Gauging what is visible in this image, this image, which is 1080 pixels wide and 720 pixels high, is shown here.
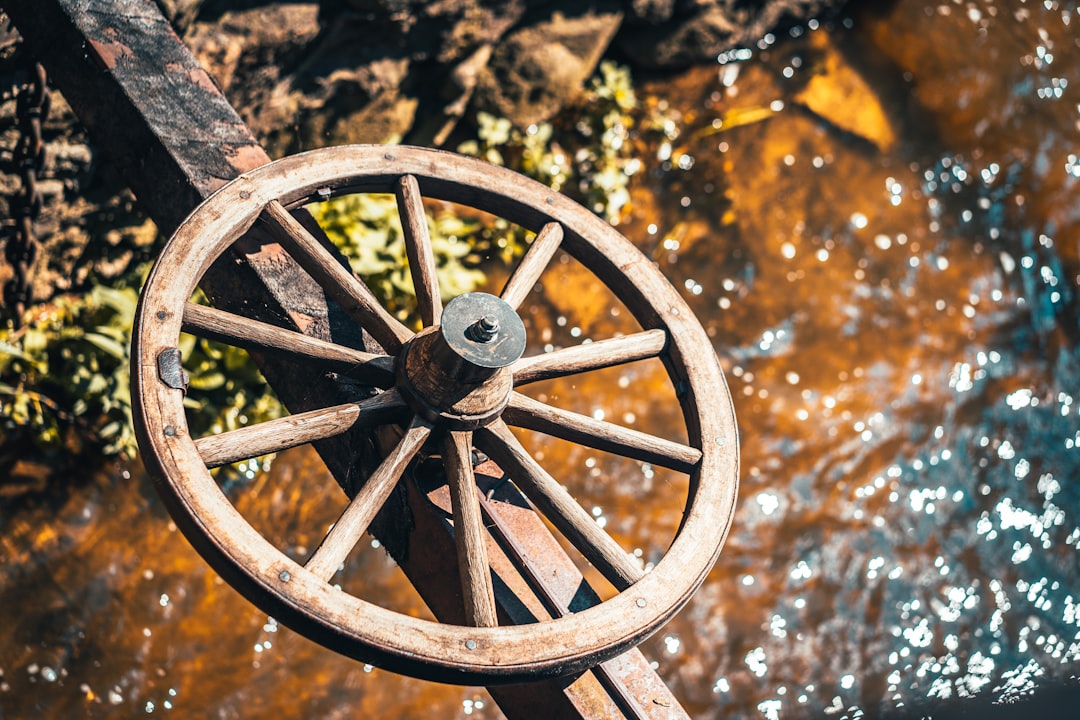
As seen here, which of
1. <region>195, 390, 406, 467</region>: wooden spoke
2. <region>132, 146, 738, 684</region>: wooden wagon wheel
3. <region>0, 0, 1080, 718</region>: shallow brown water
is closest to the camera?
<region>132, 146, 738, 684</region>: wooden wagon wheel

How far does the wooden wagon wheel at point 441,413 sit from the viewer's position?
1683 mm

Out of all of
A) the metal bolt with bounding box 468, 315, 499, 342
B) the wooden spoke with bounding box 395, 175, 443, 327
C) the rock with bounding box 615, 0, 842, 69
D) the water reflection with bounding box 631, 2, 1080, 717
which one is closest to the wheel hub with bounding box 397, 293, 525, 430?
the metal bolt with bounding box 468, 315, 499, 342

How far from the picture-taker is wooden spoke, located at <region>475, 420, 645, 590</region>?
200cm

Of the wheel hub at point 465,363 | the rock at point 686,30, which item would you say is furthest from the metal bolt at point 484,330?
the rock at point 686,30

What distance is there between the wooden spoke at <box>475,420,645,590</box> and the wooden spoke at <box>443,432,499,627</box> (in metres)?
0.08

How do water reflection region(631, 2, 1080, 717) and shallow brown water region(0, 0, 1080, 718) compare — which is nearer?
shallow brown water region(0, 0, 1080, 718)

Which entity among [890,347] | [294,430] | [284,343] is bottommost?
[294,430]

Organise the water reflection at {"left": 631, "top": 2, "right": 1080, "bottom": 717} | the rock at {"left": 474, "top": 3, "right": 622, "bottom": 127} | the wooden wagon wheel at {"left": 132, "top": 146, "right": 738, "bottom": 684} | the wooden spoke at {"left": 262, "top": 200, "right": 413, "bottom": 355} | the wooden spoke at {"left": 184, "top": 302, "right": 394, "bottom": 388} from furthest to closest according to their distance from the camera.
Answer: the rock at {"left": 474, "top": 3, "right": 622, "bottom": 127} → the water reflection at {"left": 631, "top": 2, "right": 1080, "bottom": 717} → the wooden spoke at {"left": 262, "top": 200, "right": 413, "bottom": 355} → the wooden spoke at {"left": 184, "top": 302, "right": 394, "bottom": 388} → the wooden wagon wheel at {"left": 132, "top": 146, "right": 738, "bottom": 684}

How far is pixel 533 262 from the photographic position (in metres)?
2.26

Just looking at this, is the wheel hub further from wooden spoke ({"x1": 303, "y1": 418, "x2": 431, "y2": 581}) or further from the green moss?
the green moss

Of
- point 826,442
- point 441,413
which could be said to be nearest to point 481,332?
point 441,413

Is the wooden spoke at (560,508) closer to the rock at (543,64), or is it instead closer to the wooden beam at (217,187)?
the wooden beam at (217,187)

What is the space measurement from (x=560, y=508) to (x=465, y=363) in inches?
16.0

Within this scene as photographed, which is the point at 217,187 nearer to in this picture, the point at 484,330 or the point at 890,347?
the point at 484,330
